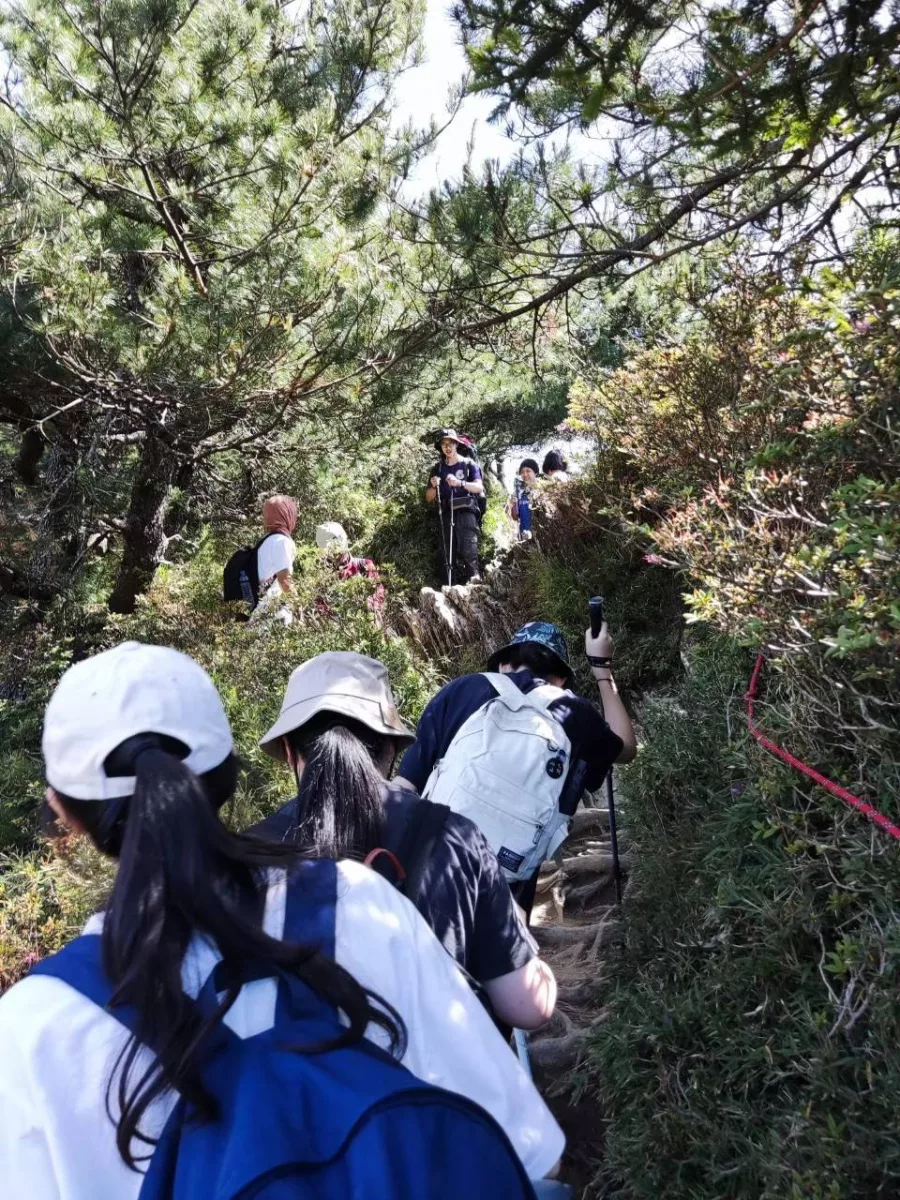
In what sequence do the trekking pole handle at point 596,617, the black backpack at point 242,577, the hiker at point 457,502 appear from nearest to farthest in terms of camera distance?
the trekking pole handle at point 596,617 < the black backpack at point 242,577 < the hiker at point 457,502

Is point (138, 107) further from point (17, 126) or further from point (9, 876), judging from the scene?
point (9, 876)

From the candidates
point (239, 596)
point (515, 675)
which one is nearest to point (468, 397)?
point (239, 596)

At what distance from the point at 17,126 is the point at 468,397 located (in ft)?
20.0

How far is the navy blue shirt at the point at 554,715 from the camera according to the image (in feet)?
7.97

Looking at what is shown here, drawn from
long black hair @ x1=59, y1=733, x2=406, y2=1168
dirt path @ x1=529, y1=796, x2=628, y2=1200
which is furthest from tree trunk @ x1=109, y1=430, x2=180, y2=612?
long black hair @ x1=59, y1=733, x2=406, y2=1168

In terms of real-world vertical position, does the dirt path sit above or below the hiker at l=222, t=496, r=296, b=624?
below

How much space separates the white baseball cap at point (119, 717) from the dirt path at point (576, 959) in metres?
2.04

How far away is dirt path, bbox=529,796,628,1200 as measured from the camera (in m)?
2.75

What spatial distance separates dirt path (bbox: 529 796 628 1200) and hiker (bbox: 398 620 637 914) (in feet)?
2.68

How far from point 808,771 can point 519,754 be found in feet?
2.45

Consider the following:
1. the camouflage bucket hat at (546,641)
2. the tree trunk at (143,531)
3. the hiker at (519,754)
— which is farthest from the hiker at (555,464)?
the hiker at (519,754)

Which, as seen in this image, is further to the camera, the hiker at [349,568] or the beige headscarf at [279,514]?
the hiker at [349,568]

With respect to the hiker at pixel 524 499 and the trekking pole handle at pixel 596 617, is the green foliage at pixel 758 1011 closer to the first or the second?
the trekking pole handle at pixel 596 617

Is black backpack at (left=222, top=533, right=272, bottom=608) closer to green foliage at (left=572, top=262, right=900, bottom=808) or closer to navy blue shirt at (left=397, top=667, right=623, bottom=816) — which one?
green foliage at (left=572, top=262, right=900, bottom=808)
